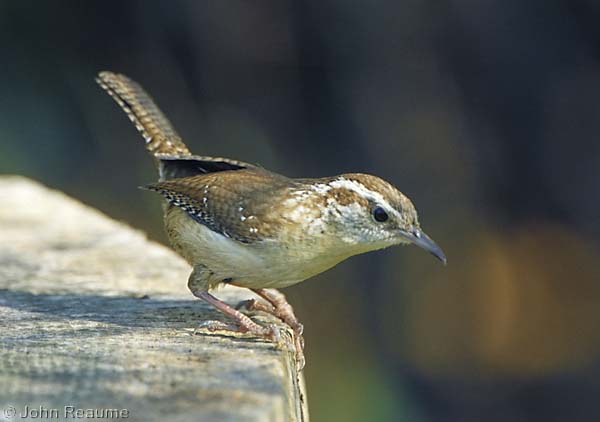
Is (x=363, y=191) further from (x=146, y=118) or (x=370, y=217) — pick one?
(x=146, y=118)

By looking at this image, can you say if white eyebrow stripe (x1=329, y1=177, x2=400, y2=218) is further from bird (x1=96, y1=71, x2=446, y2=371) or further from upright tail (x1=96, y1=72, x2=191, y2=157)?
upright tail (x1=96, y1=72, x2=191, y2=157)

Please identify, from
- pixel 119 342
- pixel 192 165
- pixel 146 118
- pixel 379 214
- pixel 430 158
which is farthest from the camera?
pixel 430 158

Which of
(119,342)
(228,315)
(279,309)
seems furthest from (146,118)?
(119,342)

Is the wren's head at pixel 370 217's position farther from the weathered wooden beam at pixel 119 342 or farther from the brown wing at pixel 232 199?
the weathered wooden beam at pixel 119 342

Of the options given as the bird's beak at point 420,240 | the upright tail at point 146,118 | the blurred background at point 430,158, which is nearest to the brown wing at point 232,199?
the bird's beak at point 420,240

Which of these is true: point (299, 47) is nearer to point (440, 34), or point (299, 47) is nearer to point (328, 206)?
point (440, 34)
